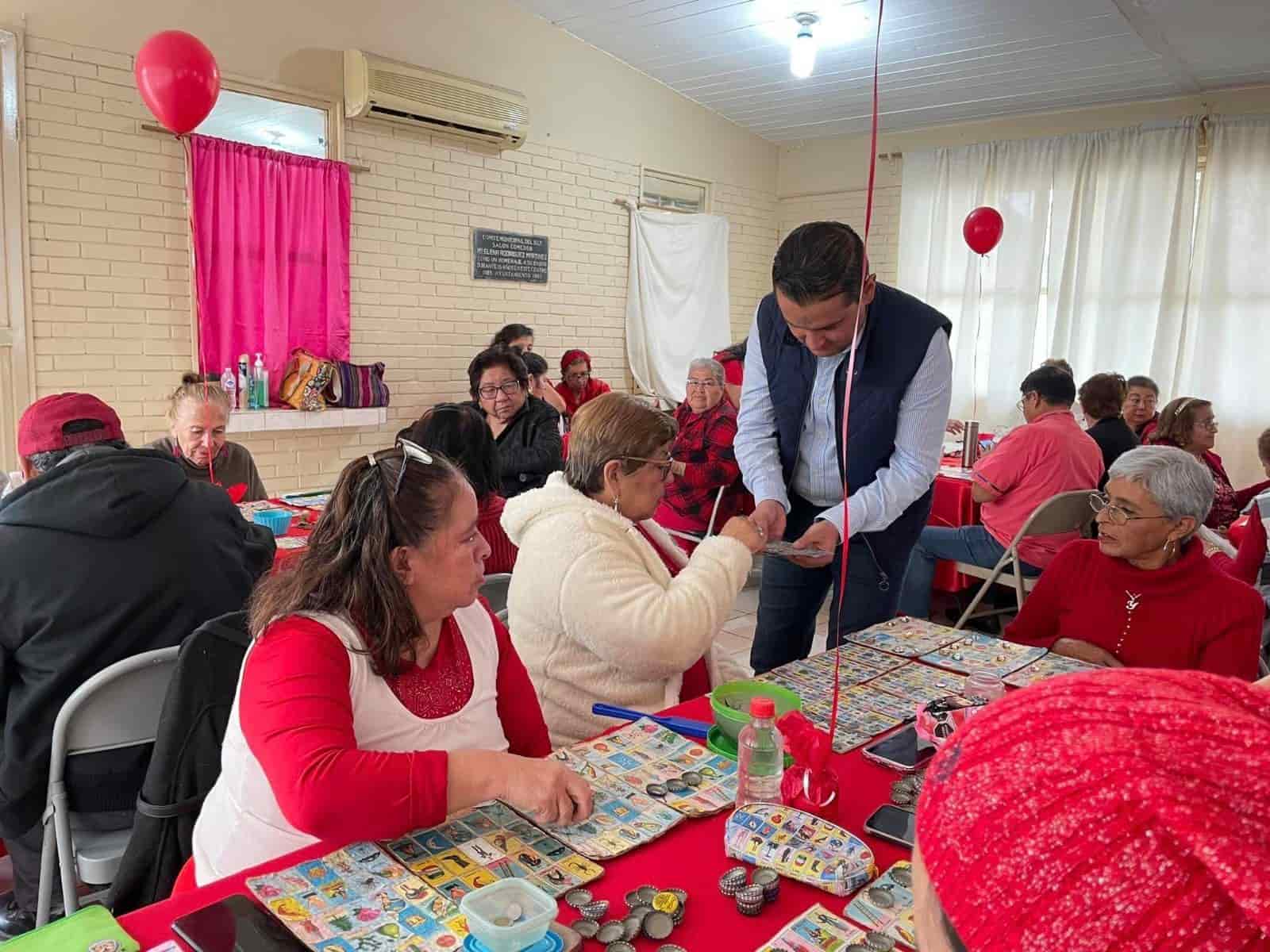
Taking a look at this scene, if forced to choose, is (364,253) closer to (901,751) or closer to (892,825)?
(901,751)

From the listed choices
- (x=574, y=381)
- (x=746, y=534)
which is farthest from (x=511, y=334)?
(x=746, y=534)

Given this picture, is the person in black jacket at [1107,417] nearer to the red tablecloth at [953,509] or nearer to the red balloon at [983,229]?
the red tablecloth at [953,509]

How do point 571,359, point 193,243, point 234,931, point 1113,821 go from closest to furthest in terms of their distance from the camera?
point 1113,821
point 234,931
point 193,243
point 571,359

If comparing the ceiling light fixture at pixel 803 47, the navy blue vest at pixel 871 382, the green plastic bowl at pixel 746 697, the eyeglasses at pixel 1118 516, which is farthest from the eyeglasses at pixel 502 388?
the ceiling light fixture at pixel 803 47

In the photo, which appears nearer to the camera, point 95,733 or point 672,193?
point 95,733

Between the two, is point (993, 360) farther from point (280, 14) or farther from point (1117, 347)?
point (280, 14)

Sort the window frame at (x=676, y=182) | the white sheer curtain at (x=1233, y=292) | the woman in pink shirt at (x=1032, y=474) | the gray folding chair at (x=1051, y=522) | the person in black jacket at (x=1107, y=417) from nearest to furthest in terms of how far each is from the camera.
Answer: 1. the gray folding chair at (x=1051, y=522)
2. the woman in pink shirt at (x=1032, y=474)
3. the person in black jacket at (x=1107, y=417)
4. the white sheer curtain at (x=1233, y=292)
5. the window frame at (x=676, y=182)

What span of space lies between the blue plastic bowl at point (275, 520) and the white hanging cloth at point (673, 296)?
4.44 metres

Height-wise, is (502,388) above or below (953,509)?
above

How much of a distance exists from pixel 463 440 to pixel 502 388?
136 centimetres

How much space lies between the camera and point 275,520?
3078mm

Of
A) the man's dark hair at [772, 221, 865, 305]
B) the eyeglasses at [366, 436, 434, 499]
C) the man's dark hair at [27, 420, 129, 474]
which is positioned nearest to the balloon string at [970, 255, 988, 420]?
the man's dark hair at [772, 221, 865, 305]

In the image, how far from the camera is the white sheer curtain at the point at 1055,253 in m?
6.56

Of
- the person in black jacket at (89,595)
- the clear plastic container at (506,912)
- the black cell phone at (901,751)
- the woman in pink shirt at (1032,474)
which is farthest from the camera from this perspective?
the woman in pink shirt at (1032,474)
